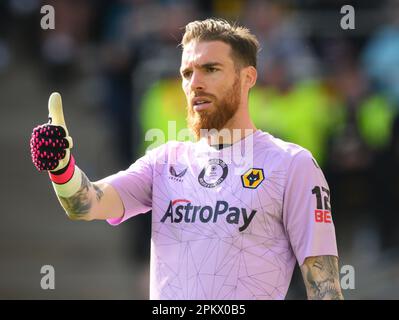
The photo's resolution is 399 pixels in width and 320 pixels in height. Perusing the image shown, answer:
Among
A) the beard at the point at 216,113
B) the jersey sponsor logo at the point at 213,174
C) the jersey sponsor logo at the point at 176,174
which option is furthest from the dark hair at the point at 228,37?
the jersey sponsor logo at the point at 176,174

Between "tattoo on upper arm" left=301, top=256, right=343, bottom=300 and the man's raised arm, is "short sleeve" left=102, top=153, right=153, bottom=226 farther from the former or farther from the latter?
"tattoo on upper arm" left=301, top=256, right=343, bottom=300

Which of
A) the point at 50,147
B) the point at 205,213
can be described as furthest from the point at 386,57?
the point at 50,147

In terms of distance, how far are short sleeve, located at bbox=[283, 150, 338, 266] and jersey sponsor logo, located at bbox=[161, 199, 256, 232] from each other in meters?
0.23

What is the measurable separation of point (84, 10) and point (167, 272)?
9.19 m

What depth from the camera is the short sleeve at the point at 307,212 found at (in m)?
5.93

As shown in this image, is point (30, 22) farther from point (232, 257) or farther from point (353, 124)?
point (232, 257)

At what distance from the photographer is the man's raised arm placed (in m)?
5.72

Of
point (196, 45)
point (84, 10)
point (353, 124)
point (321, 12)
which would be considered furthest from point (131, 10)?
point (196, 45)

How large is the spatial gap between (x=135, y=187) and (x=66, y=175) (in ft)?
1.99

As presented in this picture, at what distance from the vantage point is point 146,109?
12445 mm

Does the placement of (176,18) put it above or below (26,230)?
above

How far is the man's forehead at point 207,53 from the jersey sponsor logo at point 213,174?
59cm

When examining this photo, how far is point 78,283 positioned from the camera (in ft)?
42.6

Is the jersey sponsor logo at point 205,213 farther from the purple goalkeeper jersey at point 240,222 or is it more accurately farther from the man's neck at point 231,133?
the man's neck at point 231,133
